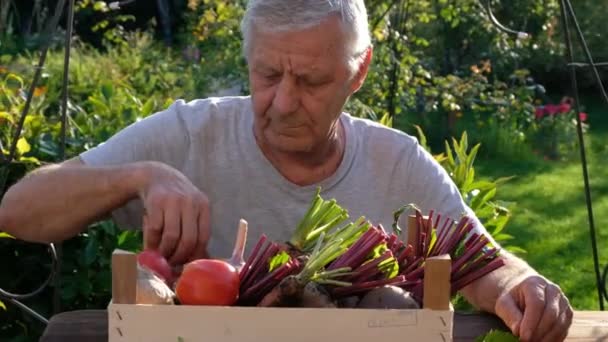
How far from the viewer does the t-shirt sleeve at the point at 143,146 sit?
2.34m

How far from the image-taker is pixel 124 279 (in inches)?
61.6

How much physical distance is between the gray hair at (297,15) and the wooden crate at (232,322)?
0.76 m

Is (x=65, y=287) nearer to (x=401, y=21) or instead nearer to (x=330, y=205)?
(x=330, y=205)

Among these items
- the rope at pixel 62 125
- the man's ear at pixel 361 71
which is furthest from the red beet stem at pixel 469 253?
the rope at pixel 62 125

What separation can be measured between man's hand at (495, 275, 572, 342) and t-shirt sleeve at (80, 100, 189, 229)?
83 cm

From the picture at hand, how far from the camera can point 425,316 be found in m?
1.61

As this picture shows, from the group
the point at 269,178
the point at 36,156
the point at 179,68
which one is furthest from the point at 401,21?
the point at 269,178

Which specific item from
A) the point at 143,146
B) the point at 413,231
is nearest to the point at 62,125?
the point at 143,146

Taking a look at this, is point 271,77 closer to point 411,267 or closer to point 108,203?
point 108,203

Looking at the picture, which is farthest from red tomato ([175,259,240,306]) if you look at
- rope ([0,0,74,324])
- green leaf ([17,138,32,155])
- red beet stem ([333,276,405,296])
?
green leaf ([17,138,32,155])

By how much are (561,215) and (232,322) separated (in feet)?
18.1

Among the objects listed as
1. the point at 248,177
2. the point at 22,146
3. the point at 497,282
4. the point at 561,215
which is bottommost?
the point at 561,215

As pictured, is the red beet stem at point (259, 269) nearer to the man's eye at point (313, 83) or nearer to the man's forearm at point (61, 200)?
the man's forearm at point (61, 200)

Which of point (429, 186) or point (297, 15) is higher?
point (297, 15)
